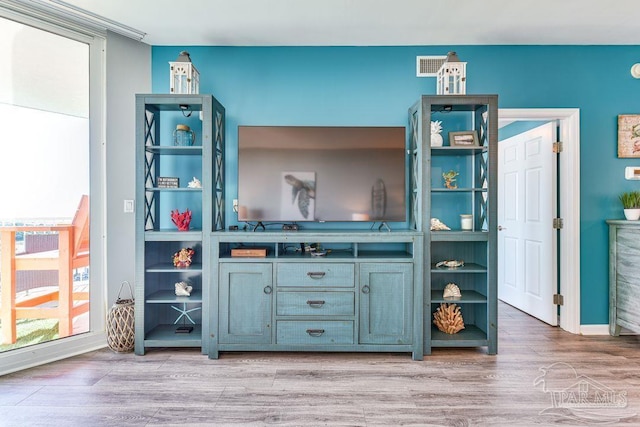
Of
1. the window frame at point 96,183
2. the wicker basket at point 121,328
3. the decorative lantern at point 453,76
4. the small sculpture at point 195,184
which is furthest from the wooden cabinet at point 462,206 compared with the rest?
the window frame at point 96,183

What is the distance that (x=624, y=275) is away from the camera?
119 inches

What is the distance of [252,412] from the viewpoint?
6.41ft

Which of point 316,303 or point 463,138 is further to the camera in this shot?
point 463,138

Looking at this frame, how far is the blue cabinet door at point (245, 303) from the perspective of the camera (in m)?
2.67

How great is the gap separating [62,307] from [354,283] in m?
2.38

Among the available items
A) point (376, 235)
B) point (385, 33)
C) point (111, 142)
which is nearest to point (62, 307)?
point (111, 142)

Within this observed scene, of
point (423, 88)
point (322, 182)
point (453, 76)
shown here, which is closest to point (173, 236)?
point (322, 182)

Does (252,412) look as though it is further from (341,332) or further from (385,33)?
(385,33)

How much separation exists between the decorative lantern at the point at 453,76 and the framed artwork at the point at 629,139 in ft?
5.35

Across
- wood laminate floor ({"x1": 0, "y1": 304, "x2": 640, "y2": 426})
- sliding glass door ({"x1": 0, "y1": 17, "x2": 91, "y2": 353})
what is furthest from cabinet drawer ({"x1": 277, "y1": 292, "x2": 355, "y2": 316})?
sliding glass door ({"x1": 0, "y1": 17, "x2": 91, "y2": 353})

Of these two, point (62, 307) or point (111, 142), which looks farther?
point (111, 142)

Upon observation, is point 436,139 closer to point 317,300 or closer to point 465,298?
point 465,298

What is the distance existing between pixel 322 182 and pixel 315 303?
3.32 feet

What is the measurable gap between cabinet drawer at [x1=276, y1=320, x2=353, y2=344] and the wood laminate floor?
148mm
